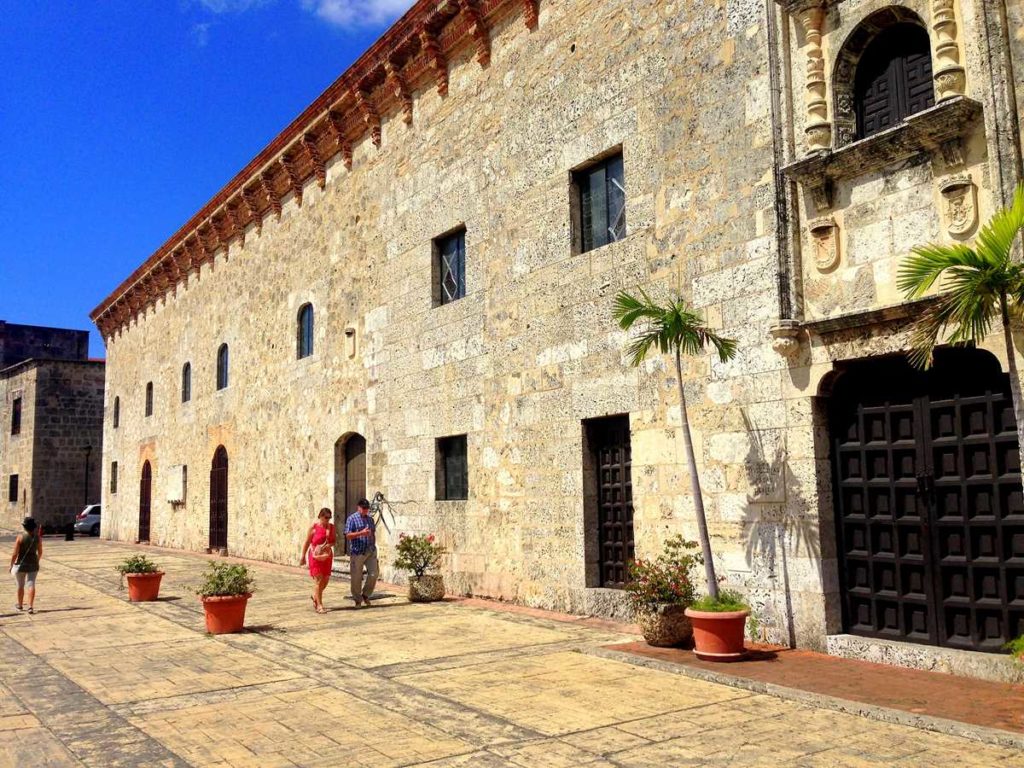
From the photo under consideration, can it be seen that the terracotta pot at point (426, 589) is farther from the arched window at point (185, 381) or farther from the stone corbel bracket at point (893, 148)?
the arched window at point (185, 381)

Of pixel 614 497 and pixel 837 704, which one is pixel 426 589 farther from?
pixel 837 704

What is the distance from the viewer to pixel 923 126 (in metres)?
6.73

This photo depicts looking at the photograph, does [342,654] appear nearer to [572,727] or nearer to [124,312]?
[572,727]

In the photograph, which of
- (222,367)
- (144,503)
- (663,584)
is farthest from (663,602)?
(144,503)

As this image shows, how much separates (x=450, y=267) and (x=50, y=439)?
31.0 m

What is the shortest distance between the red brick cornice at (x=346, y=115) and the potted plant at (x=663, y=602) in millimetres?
7314

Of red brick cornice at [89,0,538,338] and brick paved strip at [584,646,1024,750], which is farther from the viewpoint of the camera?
red brick cornice at [89,0,538,338]

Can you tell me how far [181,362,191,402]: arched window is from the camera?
24594 mm

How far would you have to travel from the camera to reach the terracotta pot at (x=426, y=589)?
11.8m

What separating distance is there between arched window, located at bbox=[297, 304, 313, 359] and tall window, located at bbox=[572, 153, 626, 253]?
847cm

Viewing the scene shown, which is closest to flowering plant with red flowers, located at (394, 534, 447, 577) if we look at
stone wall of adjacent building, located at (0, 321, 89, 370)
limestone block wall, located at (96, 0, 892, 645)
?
limestone block wall, located at (96, 0, 892, 645)

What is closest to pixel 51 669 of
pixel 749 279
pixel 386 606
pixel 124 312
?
pixel 386 606

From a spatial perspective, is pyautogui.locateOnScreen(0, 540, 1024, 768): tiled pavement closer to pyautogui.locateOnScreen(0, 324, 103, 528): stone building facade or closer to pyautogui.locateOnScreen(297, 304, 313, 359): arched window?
pyautogui.locateOnScreen(297, 304, 313, 359): arched window

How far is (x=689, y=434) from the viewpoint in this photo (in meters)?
7.87
